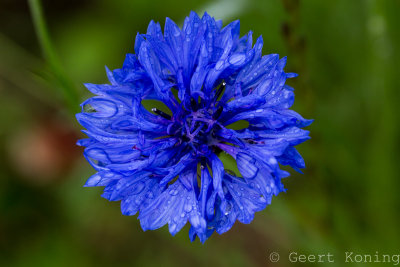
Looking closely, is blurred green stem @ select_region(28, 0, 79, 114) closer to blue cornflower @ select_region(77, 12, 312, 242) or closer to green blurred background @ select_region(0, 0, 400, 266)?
blue cornflower @ select_region(77, 12, 312, 242)

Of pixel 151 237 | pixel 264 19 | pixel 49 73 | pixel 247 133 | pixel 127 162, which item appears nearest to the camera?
pixel 247 133

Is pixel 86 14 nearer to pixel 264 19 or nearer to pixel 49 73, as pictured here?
pixel 264 19

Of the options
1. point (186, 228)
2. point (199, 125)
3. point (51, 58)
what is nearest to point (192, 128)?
point (199, 125)

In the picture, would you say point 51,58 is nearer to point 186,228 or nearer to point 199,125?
point 199,125

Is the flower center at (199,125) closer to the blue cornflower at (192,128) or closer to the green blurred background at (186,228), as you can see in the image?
the blue cornflower at (192,128)

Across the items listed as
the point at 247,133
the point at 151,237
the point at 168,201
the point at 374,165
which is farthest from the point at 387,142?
the point at 151,237

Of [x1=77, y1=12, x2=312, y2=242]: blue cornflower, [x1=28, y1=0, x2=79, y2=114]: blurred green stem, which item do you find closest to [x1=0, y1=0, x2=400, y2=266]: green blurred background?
[x1=28, y1=0, x2=79, y2=114]: blurred green stem
